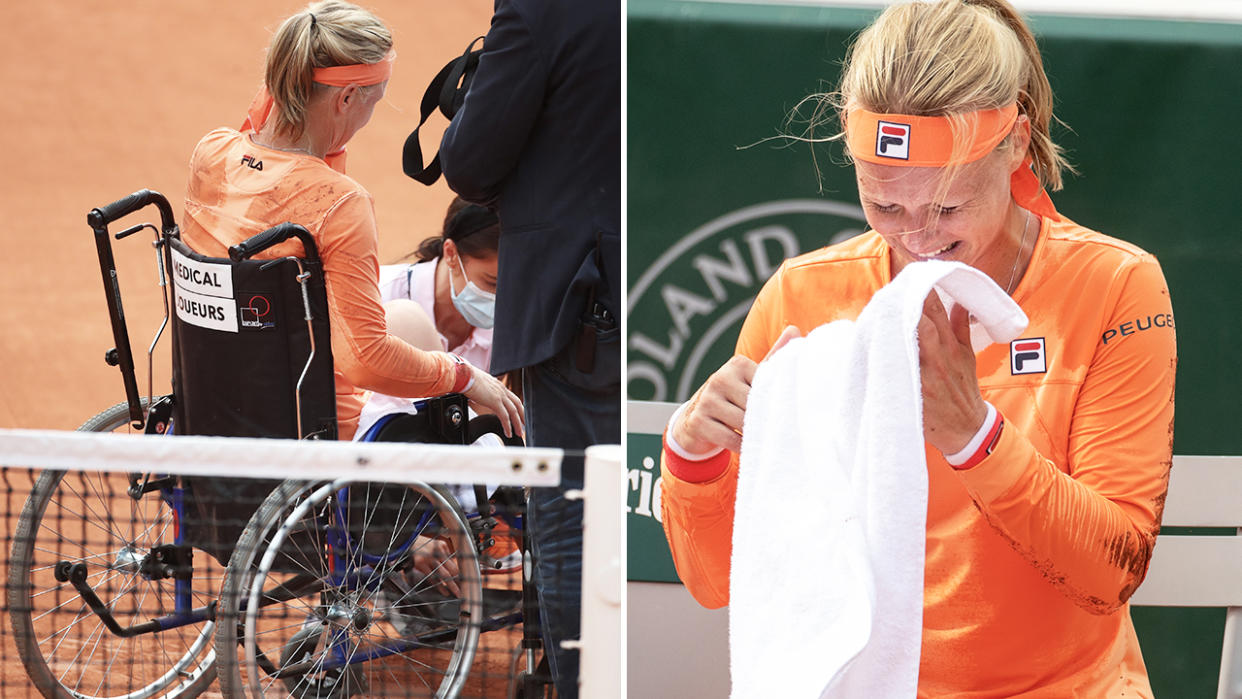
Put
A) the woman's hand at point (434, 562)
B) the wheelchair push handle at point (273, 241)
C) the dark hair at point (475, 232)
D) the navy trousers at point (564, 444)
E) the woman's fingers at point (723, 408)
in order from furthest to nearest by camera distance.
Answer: the dark hair at point (475, 232) → the woman's hand at point (434, 562) → the wheelchair push handle at point (273, 241) → the navy trousers at point (564, 444) → the woman's fingers at point (723, 408)

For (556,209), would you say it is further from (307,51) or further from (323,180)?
(307,51)

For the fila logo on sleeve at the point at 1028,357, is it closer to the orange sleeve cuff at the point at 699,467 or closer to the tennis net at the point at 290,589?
the orange sleeve cuff at the point at 699,467

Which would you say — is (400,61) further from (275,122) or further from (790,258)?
(790,258)

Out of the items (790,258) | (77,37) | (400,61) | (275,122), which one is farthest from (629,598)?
(77,37)

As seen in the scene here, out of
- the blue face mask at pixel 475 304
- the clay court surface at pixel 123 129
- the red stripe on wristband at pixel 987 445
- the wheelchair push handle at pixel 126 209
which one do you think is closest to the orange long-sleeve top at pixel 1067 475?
the red stripe on wristband at pixel 987 445

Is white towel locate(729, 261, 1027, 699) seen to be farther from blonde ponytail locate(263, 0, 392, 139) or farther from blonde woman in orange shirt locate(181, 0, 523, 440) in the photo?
blonde ponytail locate(263, 0, 392, 139)

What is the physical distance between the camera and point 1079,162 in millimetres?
1856

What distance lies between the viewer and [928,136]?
5.35 ft

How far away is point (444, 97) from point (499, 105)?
26 centimetres

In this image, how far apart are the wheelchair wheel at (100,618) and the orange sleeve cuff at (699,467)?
5.63ft

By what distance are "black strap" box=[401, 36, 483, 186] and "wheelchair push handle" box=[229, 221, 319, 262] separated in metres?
0.29

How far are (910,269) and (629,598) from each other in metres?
0.82

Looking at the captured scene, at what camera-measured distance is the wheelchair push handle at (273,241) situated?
2848 millimetres

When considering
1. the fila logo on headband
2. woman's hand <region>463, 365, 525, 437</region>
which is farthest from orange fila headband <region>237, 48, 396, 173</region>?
the fila logo on headband
